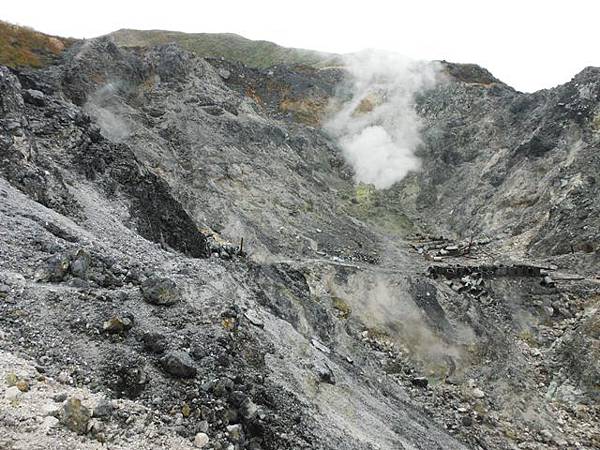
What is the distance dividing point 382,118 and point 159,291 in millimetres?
45350

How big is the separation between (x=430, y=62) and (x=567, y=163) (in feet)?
90.5

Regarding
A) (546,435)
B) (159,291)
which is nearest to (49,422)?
(159,291)

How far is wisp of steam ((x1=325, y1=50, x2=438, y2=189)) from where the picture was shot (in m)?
47.9

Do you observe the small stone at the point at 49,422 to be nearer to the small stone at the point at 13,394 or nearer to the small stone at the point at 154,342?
the small stone at the point at 13,394

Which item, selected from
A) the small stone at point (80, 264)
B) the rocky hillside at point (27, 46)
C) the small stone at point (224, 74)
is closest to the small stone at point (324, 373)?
the small stone at point (80, 264)

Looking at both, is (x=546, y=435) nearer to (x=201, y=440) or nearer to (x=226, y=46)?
(x=201, y=440)

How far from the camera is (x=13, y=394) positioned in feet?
21.6

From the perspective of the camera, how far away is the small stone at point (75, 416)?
21.5ft

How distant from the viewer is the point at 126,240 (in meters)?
14.9

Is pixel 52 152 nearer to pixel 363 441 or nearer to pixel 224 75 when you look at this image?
pixel 363 441

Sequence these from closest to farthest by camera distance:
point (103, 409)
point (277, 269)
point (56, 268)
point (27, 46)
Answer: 1. point (103, 409)
2. point (56, 268)
3. point (277, 269)
4. point (27, 46)

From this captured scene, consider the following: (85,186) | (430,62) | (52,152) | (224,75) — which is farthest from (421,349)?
(430,62)

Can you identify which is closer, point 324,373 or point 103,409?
point 103,409

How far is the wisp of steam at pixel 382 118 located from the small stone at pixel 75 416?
40.8 meters
